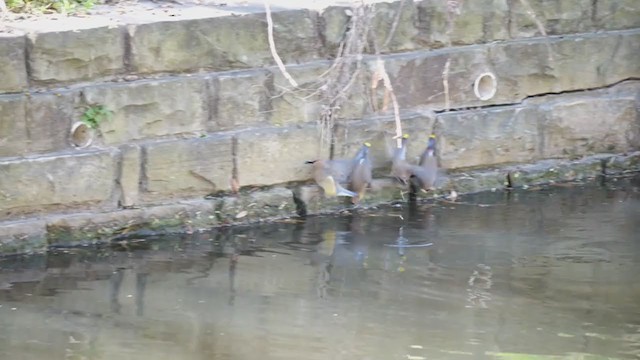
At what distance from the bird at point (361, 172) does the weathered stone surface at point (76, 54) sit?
1646mm

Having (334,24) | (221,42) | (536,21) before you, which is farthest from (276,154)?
(536,21)

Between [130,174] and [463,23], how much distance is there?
99.1 inches

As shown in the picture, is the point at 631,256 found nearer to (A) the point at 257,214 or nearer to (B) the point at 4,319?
(A) the point at 257,214

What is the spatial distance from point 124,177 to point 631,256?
3.05m

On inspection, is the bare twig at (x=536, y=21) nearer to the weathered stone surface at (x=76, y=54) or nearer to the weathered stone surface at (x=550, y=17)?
the weathered stone surface at (x=550, y=17)

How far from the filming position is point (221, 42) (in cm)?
714

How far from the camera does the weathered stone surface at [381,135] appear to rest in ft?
25.0

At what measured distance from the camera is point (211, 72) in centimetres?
719

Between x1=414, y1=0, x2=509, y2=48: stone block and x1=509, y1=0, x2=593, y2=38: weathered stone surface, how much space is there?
0.09 metres

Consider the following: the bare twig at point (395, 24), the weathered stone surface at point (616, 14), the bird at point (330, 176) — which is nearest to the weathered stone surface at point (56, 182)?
the bird at point (330, 176)

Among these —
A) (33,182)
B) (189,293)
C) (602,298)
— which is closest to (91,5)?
(33,182)

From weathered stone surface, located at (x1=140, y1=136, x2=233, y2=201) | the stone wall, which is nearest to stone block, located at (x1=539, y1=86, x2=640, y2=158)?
the stone wall

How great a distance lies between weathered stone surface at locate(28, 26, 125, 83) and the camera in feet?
21.8

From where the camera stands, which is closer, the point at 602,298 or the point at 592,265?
the point at 602,298
